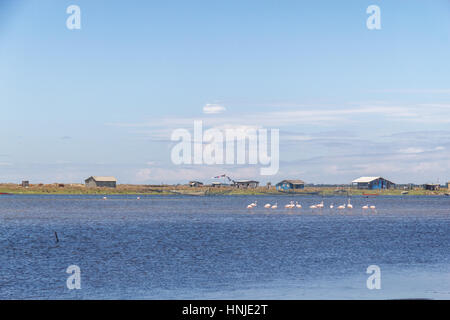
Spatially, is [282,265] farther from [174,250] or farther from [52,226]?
[52,226]

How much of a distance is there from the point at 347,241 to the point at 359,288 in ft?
90.9

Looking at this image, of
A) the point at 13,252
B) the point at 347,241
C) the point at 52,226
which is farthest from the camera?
the point at 52,226

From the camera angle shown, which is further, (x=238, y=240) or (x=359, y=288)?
(x=238, y=240)

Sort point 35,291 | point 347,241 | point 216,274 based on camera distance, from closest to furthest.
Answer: point 35,291 → point 216,274 → point 347,241

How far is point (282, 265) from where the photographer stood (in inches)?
1569

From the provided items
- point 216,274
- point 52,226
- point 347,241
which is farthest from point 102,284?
point 52,226

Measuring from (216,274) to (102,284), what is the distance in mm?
6865

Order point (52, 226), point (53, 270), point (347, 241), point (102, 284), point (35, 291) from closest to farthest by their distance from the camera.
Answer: point (35, 291), point (102, 284), point (53, 270), point (347, 241), point (52, 226)

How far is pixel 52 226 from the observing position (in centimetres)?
7875
